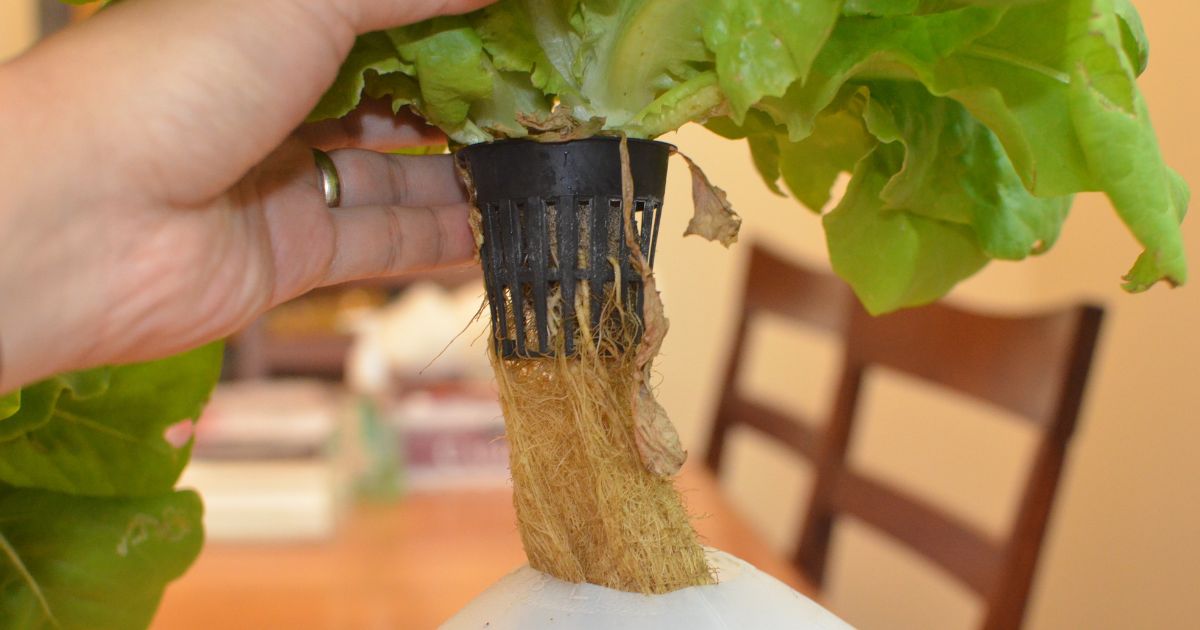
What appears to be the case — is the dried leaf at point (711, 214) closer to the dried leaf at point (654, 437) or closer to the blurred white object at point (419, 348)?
the dried leaf at point (654, 437)

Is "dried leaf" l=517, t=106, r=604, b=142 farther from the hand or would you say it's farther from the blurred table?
the blurred table

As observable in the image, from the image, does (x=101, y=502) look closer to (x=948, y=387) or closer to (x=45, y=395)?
(x=45, y=395)

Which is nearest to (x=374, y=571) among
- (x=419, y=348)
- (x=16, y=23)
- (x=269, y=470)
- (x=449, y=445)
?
(x=269, y=470)

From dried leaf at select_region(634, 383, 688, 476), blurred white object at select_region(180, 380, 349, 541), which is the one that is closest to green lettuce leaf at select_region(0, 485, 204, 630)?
dried leaf at select_region(634, 383, 688, 476)

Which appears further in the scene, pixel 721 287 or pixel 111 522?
pixel 721 287

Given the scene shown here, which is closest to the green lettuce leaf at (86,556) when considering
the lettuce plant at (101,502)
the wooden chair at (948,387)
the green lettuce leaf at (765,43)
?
the lettuce plant at (101,502)

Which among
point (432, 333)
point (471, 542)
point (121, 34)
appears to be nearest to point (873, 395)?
point (432, 333)

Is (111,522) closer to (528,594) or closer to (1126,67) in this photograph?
(528,594)
